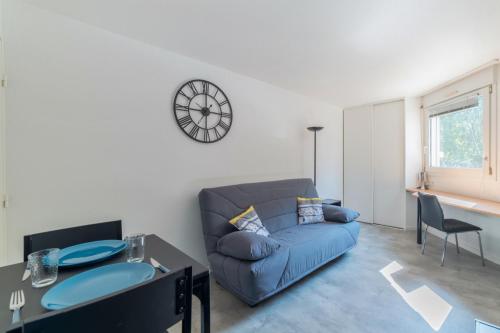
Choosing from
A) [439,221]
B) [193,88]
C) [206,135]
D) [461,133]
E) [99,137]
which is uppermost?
[193,88]

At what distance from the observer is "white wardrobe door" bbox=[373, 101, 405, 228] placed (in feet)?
12.7

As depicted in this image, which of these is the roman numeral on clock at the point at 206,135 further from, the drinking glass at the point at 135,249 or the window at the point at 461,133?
the window at the point at 461,133

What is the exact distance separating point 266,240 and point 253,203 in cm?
71

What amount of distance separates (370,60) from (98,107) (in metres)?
2.76

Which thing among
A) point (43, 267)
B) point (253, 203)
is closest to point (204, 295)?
point (43, 267)

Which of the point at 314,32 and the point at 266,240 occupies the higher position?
the point at 314,32

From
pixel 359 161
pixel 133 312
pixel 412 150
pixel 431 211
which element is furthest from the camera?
pixel 359 161

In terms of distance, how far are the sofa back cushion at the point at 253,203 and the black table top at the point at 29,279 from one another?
2.49 feet

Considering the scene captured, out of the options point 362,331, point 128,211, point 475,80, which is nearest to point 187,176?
point 128,211

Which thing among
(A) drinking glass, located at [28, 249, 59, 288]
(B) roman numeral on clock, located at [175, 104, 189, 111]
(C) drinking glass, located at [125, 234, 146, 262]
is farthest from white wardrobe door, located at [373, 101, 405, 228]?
(A) drinking glass, located at [28, 249, 59, 288]

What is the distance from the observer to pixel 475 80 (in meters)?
2.88

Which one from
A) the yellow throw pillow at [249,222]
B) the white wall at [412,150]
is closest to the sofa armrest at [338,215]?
the yellow throw pillow at [249,222]

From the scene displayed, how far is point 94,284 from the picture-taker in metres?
0.91

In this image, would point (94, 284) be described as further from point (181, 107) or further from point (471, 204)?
point (471, 204)
